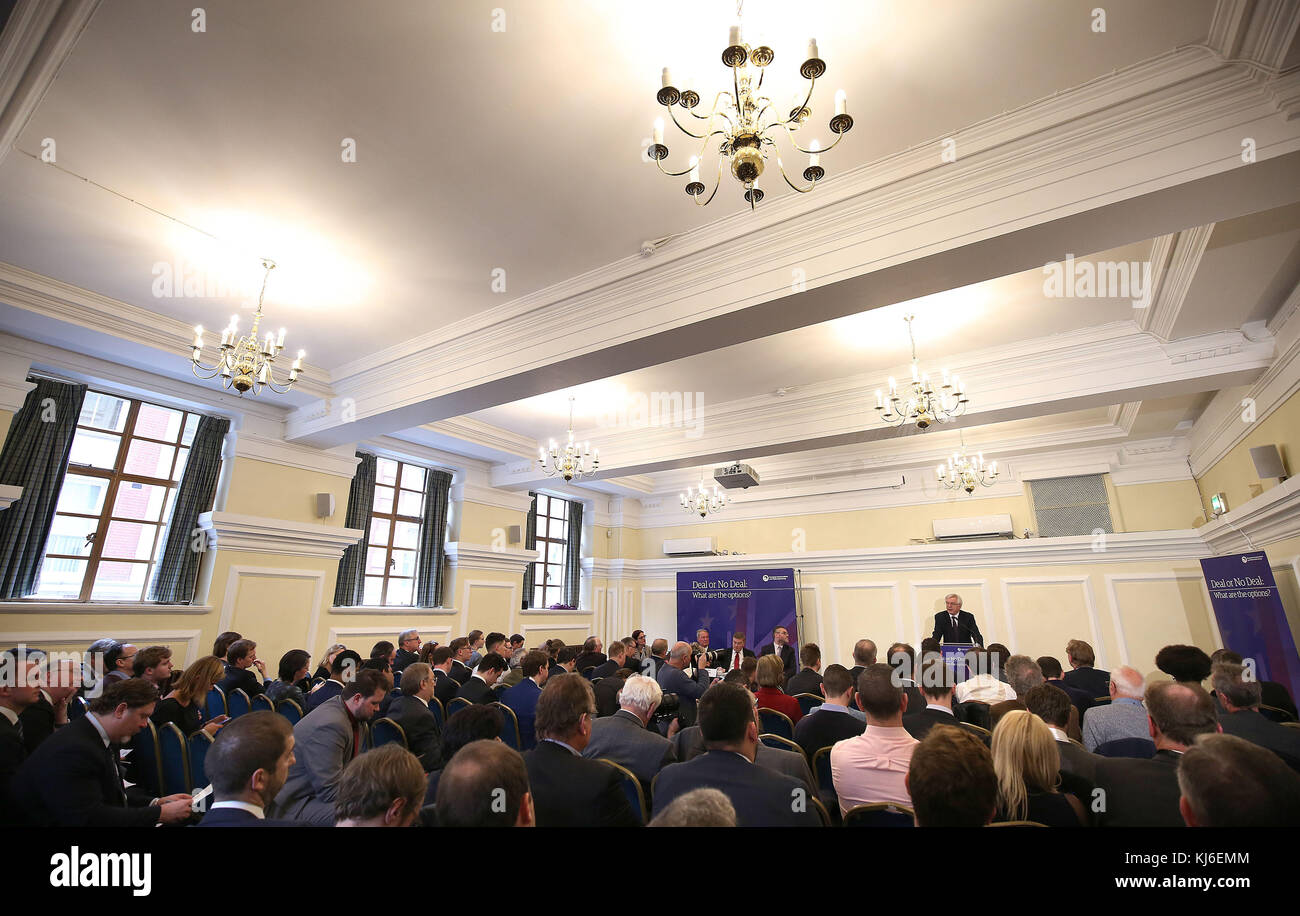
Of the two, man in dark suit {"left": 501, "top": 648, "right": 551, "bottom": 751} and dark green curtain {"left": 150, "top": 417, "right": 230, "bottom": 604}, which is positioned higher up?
dark green curtain {"left": 150, "top": 417, "right": 230, "bottom": 604}

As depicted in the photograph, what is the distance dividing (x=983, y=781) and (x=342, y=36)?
358 cm

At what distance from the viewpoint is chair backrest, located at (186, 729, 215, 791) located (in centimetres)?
287

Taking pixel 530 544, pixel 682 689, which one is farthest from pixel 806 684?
pixel 530 544

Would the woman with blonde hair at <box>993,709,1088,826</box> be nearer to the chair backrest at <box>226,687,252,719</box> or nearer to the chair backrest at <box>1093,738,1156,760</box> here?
the chair backrest at <box>1093,738,1156,760</box>

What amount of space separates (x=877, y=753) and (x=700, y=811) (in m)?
1.54

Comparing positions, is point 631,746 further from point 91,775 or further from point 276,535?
point 276,535

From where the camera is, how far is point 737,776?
1.85 meters

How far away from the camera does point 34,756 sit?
2.14 m

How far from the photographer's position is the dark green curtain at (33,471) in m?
4.80

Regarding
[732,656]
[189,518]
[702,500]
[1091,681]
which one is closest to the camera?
[1091,681]

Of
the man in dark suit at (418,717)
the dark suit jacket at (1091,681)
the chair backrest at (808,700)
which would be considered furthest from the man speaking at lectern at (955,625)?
the man in dark suit at (418,717)

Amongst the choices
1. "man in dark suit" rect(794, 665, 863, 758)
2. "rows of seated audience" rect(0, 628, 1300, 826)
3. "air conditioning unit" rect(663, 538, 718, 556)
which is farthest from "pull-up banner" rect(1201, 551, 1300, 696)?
"air conditioning unit" rect(663, 538, 718, 556)

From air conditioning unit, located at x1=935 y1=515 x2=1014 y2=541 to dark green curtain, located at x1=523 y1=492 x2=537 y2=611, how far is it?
631 centimetres
